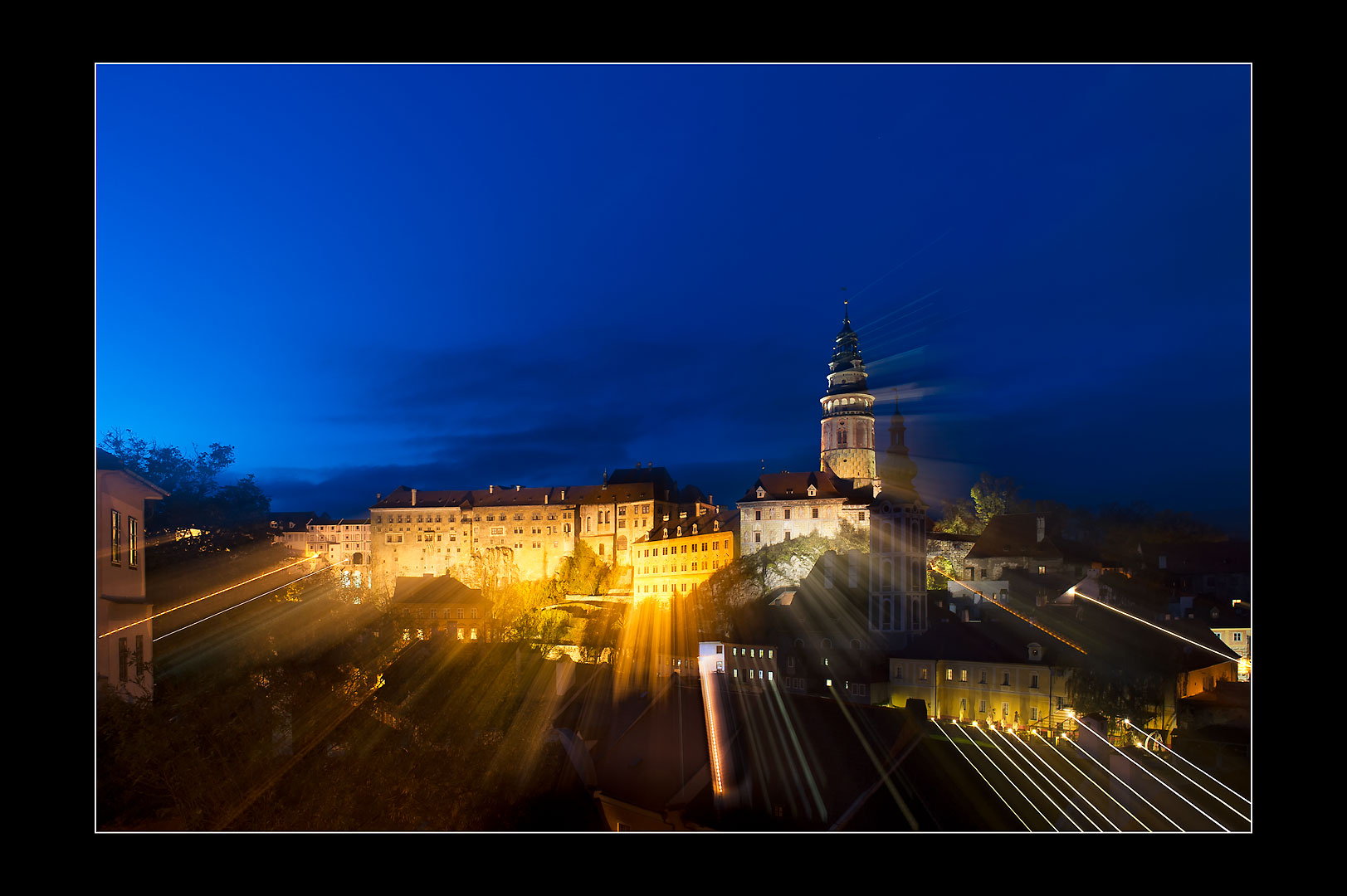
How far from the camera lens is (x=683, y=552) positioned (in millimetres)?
27203

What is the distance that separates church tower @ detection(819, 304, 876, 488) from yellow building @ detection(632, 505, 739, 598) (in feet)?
17.0

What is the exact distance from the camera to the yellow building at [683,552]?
87.0 ft

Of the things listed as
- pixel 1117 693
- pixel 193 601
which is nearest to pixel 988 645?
pixel 1117 693

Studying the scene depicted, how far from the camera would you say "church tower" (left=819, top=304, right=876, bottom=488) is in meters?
29.9

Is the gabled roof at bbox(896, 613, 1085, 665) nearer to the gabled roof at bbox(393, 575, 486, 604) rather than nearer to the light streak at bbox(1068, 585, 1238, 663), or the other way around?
the light streak at bbox(1068, 585, 1238, 663)

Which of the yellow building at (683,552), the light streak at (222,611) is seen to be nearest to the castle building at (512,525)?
the yellow building at (683,552)

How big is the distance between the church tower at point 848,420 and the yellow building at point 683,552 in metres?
5.18

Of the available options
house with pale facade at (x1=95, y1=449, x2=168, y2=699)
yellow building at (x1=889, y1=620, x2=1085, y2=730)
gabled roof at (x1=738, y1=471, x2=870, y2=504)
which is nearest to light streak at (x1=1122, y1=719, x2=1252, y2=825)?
yellow building at (x1=889, y1=620, x2=1085, y2=730)

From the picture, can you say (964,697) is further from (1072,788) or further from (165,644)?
(165,644)

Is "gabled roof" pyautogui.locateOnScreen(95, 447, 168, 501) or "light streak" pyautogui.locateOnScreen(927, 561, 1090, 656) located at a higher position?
"gabled roof" pyautogui.locateOnScreen(95, 447, 168, 501)

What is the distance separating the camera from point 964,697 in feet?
42.8

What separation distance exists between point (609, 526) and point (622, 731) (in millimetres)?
17254

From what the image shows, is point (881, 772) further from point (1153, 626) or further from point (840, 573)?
point (840, 573)
